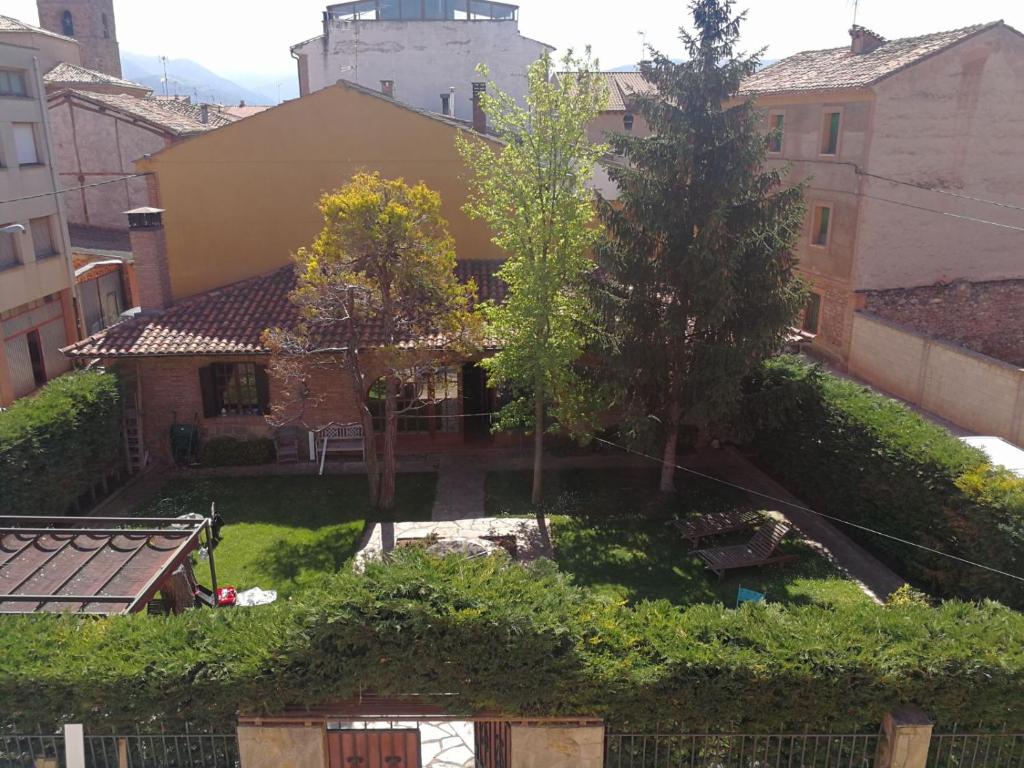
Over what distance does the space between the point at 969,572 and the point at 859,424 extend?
342cm

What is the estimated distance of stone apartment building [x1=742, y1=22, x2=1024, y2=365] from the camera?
23016 millimetres

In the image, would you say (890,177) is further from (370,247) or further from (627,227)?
(370,247)

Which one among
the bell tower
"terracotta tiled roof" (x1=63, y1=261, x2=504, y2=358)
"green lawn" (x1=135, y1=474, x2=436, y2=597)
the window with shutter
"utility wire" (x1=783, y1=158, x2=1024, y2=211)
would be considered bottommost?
"green lawn" (x1=135, y1=474, x2=436, y2=597)

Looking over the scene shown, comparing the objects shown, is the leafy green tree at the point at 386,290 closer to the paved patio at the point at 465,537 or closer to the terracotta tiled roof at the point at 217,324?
the terracotta tiled roof at the point at 217,324

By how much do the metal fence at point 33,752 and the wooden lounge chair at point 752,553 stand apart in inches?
387

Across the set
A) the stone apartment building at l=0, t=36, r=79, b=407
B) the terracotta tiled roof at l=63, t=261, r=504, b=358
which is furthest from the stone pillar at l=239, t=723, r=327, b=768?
the stone apartment building at l=0, t=36, r=79, b=407

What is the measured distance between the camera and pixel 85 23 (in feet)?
169

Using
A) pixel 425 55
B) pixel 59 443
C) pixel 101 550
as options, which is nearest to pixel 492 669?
pixel 101 550

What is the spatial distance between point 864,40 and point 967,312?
9.55 metres

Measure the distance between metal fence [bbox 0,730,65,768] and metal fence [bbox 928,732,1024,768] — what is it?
8434 millimetres

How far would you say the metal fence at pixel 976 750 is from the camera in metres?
7.80

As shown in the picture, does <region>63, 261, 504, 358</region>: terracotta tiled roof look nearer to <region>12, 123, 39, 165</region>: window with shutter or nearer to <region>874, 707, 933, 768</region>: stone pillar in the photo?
<region>12, 123, 39, 165</region>: window with shutter

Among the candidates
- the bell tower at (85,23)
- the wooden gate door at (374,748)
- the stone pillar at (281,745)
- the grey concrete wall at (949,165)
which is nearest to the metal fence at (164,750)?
the stone pillar at (281,745)

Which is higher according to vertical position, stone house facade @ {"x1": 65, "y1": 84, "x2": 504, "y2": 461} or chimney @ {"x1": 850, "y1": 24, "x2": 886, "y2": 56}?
chimney @ {"x1": 850, "y1": 24, "x2": 886, "y2": 56}
